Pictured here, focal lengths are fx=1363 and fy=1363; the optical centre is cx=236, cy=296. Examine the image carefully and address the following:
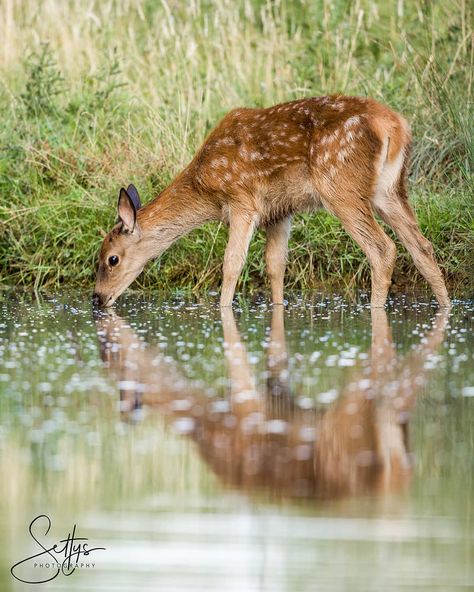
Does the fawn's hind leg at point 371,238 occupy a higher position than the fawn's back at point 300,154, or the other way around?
the fawn's back at point 300,154

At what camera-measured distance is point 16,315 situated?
953 cm

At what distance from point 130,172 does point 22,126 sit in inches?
57.9

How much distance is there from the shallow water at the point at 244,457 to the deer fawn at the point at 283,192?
1536mm

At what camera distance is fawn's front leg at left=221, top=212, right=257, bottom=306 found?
10.0 metres

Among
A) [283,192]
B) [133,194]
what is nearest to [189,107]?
[133,194]

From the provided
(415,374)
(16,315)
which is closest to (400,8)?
(16,315)

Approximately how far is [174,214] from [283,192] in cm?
99

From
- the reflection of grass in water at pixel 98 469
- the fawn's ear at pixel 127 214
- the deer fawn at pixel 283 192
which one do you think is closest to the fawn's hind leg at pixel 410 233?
the deer fawn at pixel 283 192

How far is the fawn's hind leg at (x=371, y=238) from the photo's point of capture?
968 centimetres

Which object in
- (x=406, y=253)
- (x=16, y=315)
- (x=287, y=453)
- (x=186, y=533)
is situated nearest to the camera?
(x=186, y=533)

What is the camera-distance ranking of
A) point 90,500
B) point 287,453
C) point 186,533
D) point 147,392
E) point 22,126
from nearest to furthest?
point 186,533
point 90,500
point 287,453
point 147,392
point 22,126

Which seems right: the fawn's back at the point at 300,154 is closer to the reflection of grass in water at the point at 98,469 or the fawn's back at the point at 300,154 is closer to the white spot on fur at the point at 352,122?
the white spot on fur at the point at 352,122

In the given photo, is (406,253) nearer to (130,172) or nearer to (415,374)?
(130,172)

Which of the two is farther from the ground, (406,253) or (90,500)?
(406,253)
